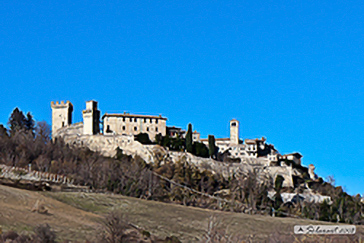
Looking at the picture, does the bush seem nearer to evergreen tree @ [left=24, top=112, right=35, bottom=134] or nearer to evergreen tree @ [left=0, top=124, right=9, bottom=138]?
evergreen tree @ [left=0, top=124, right=9, bottom=138]

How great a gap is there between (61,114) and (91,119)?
35.0ft

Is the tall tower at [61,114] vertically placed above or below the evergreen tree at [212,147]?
above

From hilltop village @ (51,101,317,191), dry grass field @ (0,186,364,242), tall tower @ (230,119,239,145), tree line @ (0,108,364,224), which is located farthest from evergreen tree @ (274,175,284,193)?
dry grass field @ (0,186,364,242)

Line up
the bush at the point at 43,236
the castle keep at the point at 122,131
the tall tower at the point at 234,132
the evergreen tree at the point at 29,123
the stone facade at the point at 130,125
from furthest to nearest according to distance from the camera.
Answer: the evergreen tree at the point at 29,123 < the tall tower at the point at 234,132 < the stone facade at the point at 130,125 < the castle keep at the point at 122,131 < the bush at the point at 43,236

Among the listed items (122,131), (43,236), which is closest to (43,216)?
(43,236)

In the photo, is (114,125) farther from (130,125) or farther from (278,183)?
(278,183)

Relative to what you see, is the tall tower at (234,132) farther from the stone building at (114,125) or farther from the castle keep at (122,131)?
the stone building at (114,125)

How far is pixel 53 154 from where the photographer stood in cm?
7756

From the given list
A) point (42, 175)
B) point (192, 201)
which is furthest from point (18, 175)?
point (192, 201)

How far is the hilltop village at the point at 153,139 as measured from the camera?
273 ft

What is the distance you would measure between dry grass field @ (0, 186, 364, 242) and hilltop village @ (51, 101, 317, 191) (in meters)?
34.8

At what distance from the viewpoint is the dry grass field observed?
108 feet

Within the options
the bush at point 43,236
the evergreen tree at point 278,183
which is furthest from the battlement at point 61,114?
the bush at point 43,236

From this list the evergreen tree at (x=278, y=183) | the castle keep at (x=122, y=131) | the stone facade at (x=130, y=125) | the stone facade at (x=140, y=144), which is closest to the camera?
the evergreen tree at (x=278, y=183)
